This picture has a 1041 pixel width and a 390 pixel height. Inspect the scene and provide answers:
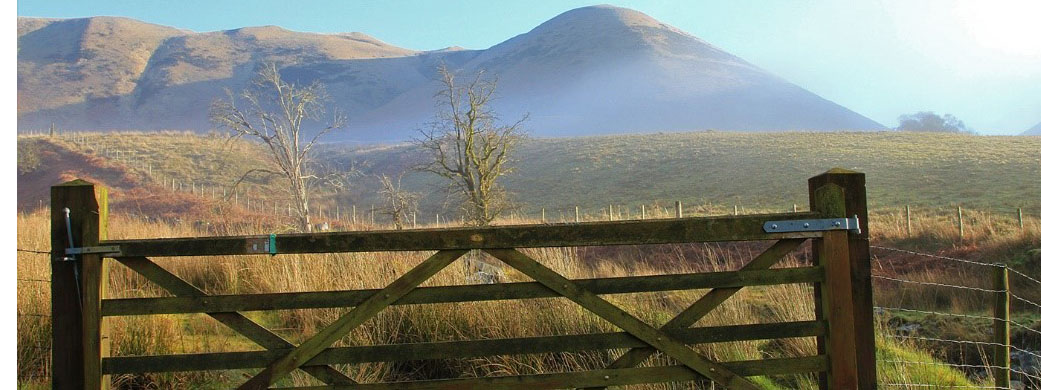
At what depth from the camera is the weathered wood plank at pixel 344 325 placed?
3643 mm

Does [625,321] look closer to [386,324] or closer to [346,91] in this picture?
[386,324]

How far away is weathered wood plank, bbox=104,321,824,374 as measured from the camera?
3.70 meters

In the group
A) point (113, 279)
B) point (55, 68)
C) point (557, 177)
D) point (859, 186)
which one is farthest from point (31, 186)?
point (55, 68)

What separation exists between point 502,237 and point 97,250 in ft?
7.03

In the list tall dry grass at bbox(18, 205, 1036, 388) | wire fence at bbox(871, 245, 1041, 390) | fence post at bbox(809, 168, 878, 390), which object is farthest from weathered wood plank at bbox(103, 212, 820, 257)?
wire fence at bbox(871, 245, 1041, 390)

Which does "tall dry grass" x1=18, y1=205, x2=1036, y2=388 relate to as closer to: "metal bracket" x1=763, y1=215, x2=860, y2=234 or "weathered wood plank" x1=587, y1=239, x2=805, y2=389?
"weathered wood plank" x1=587, y1=239, x2=805, y2=389

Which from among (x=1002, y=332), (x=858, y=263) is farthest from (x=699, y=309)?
(x=1002, y=332)

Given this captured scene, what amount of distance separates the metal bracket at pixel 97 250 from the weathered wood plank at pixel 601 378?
3.95ft

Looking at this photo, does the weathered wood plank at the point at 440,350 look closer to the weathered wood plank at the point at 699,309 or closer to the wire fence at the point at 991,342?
the weathered wood plank at the point at 699,309

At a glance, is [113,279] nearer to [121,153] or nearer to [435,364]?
[435,364]

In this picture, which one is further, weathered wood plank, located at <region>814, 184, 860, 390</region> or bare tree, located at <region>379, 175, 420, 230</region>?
bare tree, located at <region>379, 175, 420, 230</region>

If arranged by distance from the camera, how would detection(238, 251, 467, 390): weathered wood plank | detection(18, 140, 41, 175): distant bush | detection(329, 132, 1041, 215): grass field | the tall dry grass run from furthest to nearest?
1. detection(18, 140, 41, 175): distant bush
2. detection(329, 132, 1041, 215): grass field
3. the tall dry grass
4. detection(238, 251, 467, 390): weathered wood plank

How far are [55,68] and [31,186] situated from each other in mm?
124624

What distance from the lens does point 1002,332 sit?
6691 mm
